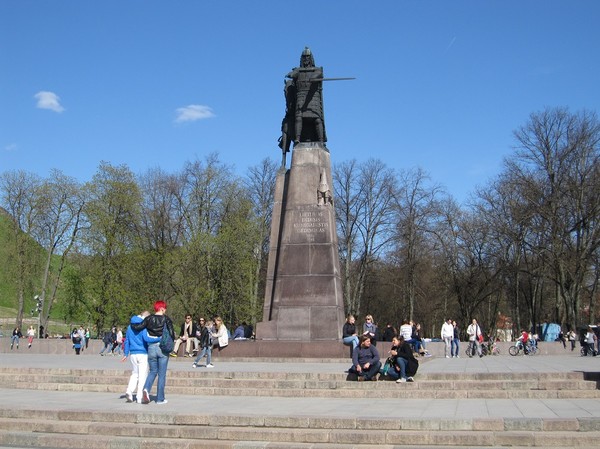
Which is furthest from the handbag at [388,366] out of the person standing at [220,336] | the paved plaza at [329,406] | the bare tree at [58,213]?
the bare tree at [58,213]

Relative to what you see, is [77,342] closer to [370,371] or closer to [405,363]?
[370,371]

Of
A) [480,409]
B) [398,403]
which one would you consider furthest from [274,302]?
[480,409]

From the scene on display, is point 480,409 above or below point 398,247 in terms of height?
below

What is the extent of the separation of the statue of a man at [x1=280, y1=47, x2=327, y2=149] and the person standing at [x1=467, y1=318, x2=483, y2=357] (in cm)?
1069

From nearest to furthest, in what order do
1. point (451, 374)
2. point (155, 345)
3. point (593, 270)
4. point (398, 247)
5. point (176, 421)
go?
point (176, 421) → point (155, 345) → point (451, 374) → point (593, 270) → point (398, 247)

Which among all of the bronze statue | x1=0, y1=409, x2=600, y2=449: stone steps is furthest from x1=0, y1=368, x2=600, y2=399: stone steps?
the bronze statue

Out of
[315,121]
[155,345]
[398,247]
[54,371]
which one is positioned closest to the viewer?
[155,345]

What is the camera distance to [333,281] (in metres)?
21.6

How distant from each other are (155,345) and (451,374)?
6.16 metres

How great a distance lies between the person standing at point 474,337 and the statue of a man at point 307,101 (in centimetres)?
1069

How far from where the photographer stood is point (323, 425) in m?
9.55

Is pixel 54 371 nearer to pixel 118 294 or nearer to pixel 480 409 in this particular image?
pixel 480 409

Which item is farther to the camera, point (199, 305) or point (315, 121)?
point (199, 305)

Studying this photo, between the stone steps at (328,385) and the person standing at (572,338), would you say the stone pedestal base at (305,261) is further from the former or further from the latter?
the person standing at (572,338)
